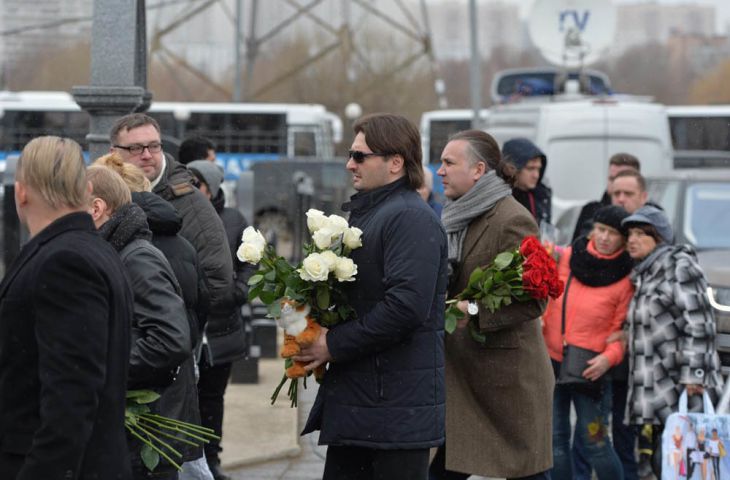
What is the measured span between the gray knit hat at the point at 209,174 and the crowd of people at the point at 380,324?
0.03 m

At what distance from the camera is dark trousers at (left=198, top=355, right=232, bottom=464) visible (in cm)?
723

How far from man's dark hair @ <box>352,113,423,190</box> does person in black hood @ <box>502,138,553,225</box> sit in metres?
2.59

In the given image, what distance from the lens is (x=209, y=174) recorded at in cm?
724

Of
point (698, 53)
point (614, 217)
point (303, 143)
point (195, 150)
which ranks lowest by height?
point (614, 217)

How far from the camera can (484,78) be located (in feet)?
230

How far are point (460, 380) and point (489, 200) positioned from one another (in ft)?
2.46

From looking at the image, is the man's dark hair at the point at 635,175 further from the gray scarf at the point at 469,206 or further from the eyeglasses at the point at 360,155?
the eyeglasses at the point at 360,155

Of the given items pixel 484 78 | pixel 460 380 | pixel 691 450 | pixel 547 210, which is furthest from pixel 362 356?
pixel 484 78

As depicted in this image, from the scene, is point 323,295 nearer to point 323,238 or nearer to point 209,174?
point 323,238

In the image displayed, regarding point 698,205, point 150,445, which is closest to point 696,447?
point 150,445

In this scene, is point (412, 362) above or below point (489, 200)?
below

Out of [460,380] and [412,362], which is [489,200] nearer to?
[460,380]

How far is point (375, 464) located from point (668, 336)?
2.62 metres

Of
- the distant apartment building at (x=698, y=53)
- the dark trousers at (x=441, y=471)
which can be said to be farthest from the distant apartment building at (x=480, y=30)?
the dark trousers at (x=441, y=471)
